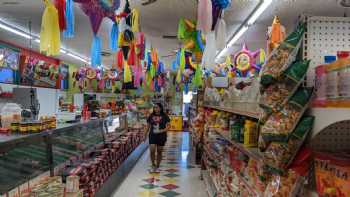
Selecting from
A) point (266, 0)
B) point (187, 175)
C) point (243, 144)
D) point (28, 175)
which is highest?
point (266, 0)

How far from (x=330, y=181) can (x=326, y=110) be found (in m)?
0.28

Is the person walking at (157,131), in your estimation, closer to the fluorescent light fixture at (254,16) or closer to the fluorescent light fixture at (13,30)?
the fluorescent light fixture at (254,16)

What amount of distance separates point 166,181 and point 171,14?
4.30m

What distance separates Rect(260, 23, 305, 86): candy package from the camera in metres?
1.46

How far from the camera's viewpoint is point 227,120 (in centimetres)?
438

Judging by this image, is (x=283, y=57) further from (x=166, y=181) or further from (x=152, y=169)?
(x=152, y=169)

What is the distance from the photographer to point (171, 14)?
313 inches

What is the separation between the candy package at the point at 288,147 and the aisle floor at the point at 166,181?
12.6 feet

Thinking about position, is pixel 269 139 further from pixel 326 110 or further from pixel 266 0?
pixel 266 0

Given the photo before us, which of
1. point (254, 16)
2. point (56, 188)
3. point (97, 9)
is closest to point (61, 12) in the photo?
point (97, 9)

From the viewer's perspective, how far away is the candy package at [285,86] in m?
1.42

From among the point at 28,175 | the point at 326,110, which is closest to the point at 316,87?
the point at 326,110

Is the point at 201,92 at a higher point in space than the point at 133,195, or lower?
higher

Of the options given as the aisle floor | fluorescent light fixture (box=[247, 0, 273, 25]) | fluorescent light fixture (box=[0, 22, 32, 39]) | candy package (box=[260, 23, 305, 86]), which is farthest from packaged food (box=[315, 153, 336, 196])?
fluorescent light fixture (box=[0, 22, 32, 39])
